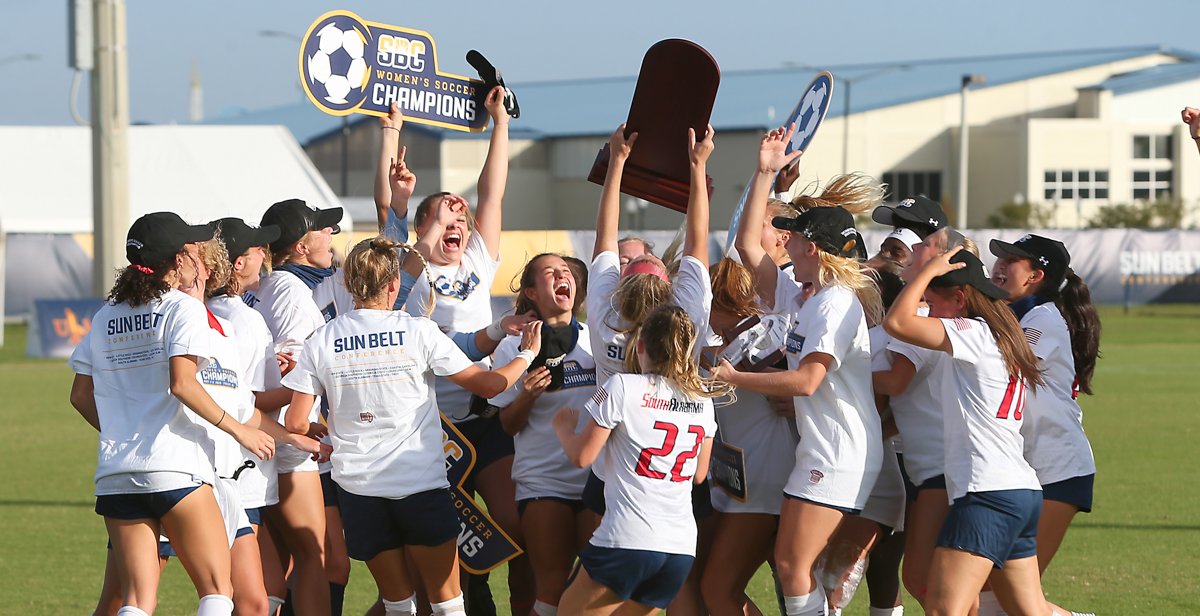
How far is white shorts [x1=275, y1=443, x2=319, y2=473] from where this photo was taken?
193 inches

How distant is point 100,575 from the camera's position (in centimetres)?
675

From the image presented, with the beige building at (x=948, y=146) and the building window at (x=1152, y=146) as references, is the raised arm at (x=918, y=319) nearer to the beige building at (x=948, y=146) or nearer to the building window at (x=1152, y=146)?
the beige building at (x=948, y=146)

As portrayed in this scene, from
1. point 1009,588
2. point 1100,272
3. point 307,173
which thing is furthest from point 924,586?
point 307,173

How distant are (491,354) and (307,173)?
31568 mm

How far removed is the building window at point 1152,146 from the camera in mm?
55656

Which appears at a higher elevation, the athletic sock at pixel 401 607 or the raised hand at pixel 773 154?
the raised hand at pixel 773 154

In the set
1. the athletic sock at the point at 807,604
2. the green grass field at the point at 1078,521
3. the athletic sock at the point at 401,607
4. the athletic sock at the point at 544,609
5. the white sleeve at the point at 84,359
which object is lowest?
the green grass field at the point at 1078,521

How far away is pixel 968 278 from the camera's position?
173 inches

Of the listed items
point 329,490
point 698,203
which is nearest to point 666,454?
point 698,203

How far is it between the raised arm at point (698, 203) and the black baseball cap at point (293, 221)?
186 centimetres

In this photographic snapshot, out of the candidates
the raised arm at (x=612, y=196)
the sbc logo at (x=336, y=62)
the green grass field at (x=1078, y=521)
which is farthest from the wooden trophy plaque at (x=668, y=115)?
the green grass field at (x=1078, y=521)

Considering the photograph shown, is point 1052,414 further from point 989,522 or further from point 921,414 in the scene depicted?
point 989,522

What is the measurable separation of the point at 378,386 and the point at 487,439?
1.17m

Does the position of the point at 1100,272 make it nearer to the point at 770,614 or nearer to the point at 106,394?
the point at 770,614
